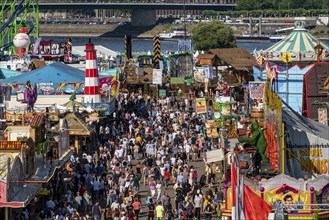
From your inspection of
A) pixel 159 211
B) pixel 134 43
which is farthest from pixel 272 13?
pixel 159 211

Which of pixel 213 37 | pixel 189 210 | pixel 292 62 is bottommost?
pixel 189 210

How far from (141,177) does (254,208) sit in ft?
62.6

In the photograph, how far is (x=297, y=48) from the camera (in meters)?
46.9

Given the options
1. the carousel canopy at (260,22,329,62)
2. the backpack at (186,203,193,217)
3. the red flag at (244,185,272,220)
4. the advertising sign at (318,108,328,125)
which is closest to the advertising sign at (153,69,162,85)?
the carousel canopy at (260,22,329,62)

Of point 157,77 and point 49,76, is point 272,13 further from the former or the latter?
point 49,76

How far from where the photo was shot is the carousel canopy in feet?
149

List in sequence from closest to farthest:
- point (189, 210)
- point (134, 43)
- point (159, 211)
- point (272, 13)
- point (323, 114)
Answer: point (159, 211) < point (189, 210) < point (323, 114) < point (134, 43) < point (272, 13)

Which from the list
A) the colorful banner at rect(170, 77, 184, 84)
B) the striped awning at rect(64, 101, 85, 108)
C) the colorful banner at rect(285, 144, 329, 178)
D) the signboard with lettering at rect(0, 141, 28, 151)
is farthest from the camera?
the colorful banner at rect(170, 77, 184, 84)

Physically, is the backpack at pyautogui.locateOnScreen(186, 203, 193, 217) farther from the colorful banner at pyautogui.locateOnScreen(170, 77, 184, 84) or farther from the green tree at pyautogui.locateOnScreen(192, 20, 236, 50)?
the green tree at pyautogui.locateOnScreen(192, 20, 236, 50)

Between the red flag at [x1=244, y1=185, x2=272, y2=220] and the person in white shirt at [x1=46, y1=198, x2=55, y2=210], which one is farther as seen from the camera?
the person in white shirt at [x1=46, y1=198, x2=55, y2=210]

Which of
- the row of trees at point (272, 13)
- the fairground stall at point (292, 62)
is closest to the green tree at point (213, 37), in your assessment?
the fairground stall at point (292, 62)

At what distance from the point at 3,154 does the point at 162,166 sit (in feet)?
32.6

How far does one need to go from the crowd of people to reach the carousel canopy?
151 inches

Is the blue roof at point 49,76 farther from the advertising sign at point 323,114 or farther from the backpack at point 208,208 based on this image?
the backpack at point 208,208
